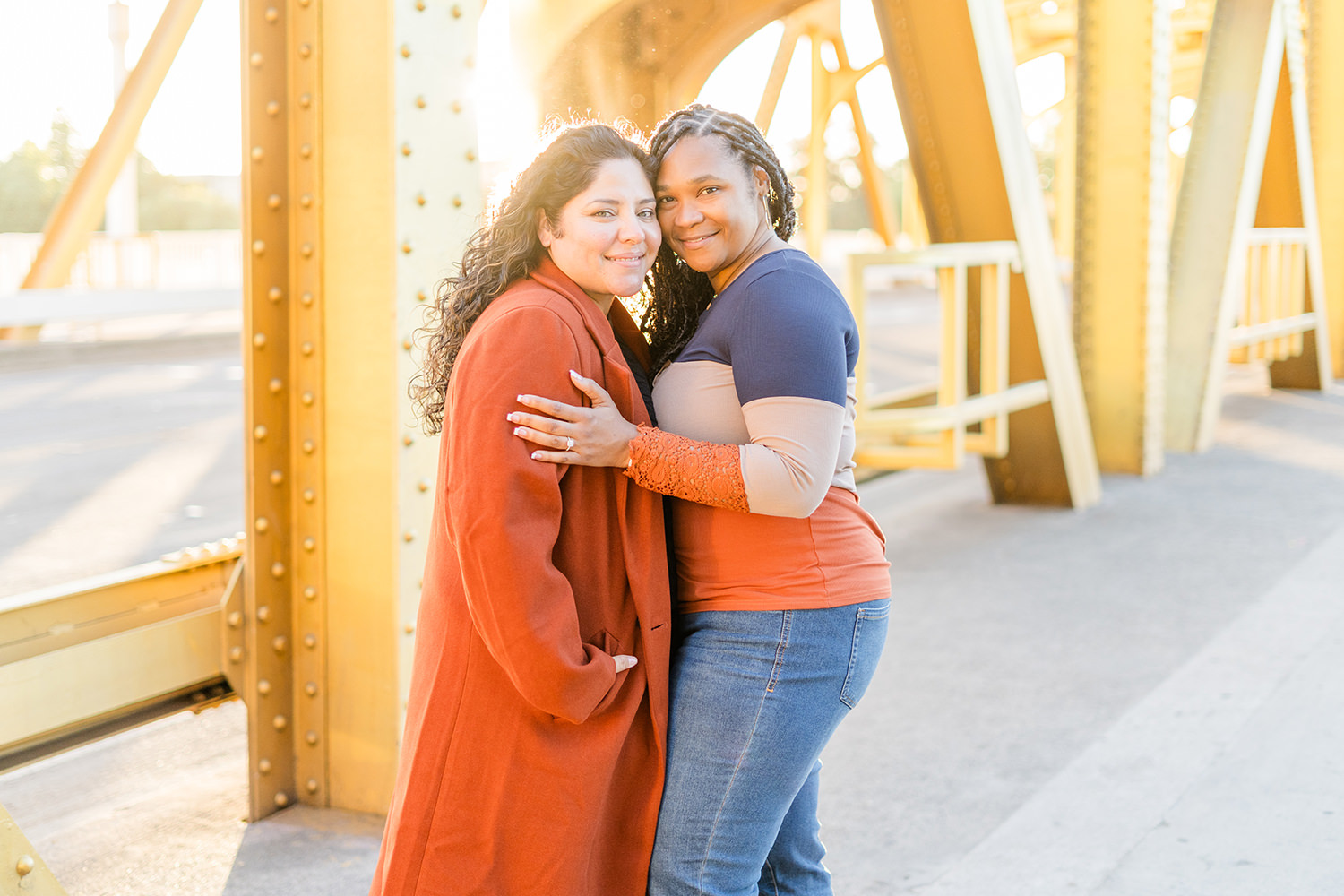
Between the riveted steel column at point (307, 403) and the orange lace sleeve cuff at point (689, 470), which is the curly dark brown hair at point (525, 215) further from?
the riveted steel column at point (307, 403)

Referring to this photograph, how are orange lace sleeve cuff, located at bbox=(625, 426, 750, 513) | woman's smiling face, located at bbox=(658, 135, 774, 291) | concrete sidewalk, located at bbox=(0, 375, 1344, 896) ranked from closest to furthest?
1. orange lace sleeve cuff, located at bbox=(625, 426, 750, 513)
2. woman's smiling face, located at bbox=(658, 135, 774, 291)
3. concrete sidewalk, located at bbox=(0, 375, 1344, 896)

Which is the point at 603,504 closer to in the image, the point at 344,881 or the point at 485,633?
the point at 485,633

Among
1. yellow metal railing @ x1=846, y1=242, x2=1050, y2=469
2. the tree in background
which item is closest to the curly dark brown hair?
yellow metal railing @ x1=846, y1=242, x2=1050, y2=469

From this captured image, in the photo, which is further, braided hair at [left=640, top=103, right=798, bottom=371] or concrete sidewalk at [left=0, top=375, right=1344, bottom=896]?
concrete sidewalk at [left=0, top=375, right=1344, bottom=896]

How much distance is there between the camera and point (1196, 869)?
268 cm

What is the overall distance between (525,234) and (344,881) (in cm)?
166

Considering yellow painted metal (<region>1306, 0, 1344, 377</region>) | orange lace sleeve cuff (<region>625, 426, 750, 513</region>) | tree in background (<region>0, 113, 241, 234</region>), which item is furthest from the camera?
tree in background (<region>0, 113, 241, 234</region>)

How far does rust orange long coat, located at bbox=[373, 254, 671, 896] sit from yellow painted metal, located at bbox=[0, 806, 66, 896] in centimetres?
51

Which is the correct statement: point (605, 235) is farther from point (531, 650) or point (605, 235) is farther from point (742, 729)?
point (742, 729)

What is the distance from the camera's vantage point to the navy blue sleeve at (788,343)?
1.66m

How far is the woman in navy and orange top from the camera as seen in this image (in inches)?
65.6

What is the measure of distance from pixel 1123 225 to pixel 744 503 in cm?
643

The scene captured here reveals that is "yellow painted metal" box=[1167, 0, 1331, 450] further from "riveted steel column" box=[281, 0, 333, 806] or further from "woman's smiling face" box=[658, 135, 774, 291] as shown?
"woman's smiling face" box=[658, 135, 774, 291]

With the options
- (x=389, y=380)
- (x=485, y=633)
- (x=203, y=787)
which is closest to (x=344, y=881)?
(x=203, y=787)
